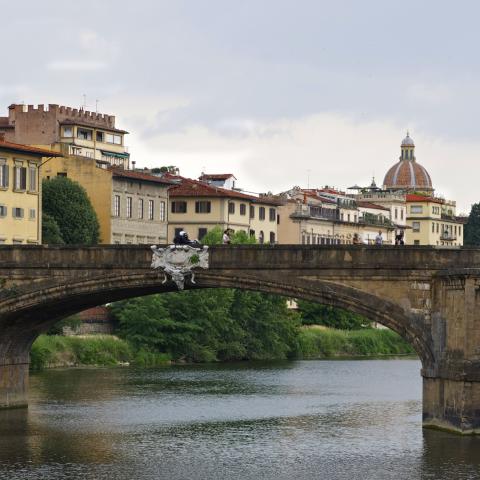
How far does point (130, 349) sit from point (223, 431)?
41029 mm

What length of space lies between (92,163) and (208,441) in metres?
65.4

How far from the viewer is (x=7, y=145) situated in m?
103

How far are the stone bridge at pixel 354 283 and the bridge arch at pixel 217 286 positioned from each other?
37mm

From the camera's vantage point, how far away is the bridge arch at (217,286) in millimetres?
63906

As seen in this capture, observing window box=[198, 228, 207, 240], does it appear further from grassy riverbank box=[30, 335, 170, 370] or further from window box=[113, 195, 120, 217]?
grassy riverbank box=[30, 335, 170, 370]

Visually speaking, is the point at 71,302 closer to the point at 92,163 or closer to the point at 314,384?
the point at 314,384

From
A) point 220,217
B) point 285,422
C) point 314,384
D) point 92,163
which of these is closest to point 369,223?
point 220,217

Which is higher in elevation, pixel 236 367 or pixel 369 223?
pixel 369 223

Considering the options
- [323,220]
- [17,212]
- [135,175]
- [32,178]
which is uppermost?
[135,175]

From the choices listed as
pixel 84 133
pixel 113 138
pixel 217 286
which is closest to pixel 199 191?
pixel 113 138

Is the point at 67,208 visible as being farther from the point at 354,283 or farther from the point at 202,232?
the point at 354,283

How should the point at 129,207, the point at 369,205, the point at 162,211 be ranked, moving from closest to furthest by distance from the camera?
the point at 129,207
the point at 162,211
the point at 369,205

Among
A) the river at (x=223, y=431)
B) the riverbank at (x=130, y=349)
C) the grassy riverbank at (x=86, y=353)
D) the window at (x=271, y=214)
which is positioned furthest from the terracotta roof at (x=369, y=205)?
the river at (x=223, y=431)

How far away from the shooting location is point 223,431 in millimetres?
66188
